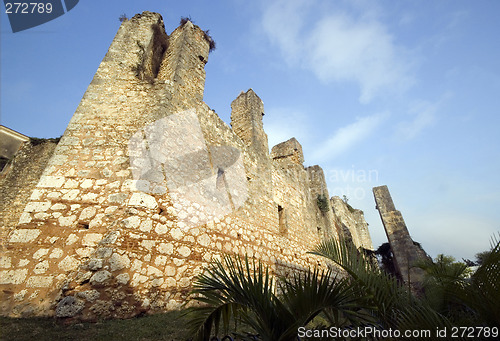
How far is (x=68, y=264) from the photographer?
11.6 feet

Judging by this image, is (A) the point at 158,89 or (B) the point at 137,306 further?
(A) the point at 158,89

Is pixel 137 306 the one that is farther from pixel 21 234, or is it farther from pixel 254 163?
pixel 254 163

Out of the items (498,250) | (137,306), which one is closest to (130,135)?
(137,306)

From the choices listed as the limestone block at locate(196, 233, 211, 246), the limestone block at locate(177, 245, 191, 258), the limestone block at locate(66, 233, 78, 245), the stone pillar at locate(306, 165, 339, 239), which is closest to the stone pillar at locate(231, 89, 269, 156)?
the stone pillar at locate(306, 165, 339, 239)

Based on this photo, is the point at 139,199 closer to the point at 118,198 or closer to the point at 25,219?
the point at 118,198

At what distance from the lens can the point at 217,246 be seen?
511cm

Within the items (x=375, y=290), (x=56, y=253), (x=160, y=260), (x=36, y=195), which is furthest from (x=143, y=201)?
(x=375, y=290)

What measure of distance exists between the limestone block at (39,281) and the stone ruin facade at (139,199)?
1 centimetres

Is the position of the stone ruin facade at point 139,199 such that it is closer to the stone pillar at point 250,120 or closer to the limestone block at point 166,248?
the limestone block at point 166,248

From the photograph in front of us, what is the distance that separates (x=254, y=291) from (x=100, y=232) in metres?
2.94

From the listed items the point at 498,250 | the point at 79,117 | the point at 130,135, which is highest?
the point at 79,117

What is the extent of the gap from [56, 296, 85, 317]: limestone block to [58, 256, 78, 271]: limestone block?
456mm

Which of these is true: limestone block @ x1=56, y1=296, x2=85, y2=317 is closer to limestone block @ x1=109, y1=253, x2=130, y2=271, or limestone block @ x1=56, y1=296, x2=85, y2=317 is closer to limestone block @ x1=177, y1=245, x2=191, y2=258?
limestone block @ x1=109, y1=253, x2=130, y2=271

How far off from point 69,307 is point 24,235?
1.41m
